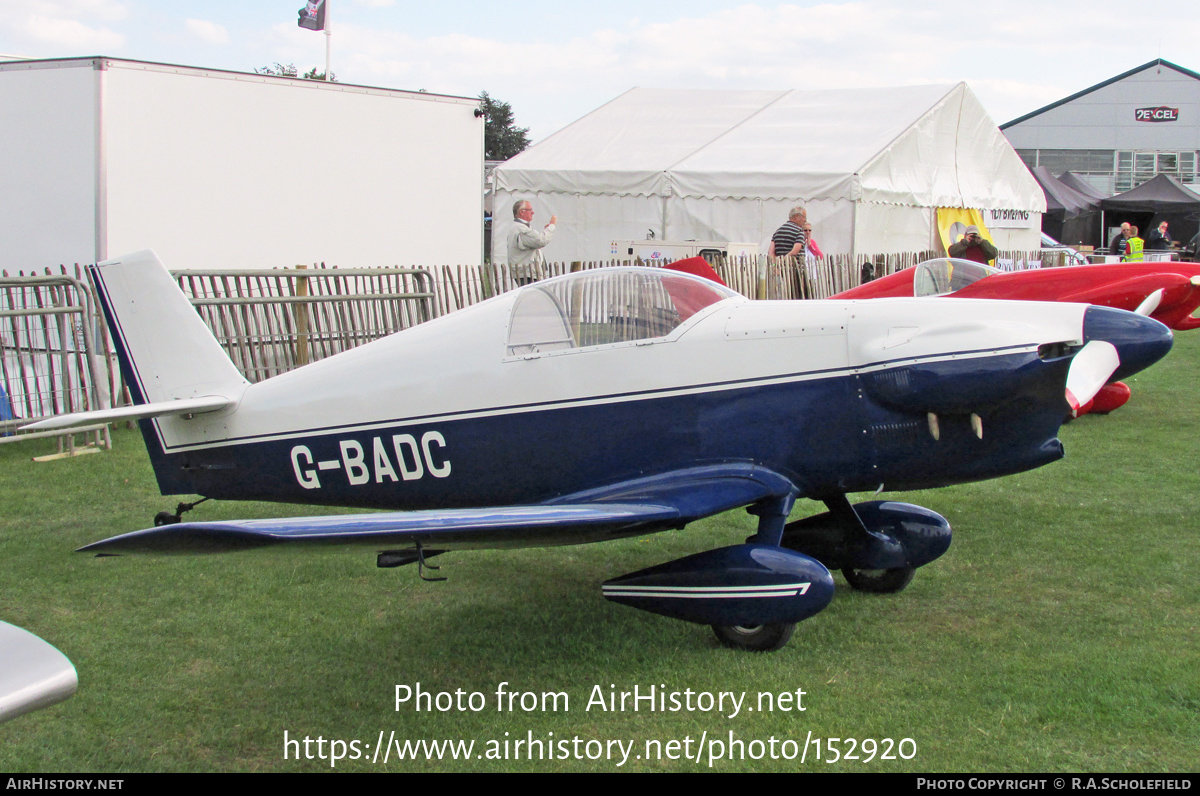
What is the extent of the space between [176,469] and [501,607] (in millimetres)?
1760

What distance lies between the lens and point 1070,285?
952 centimetres

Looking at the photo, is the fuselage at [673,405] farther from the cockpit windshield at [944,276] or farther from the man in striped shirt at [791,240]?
the man in striped shirt at [791,240]

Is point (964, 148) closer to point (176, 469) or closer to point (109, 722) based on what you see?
point (176, 469)

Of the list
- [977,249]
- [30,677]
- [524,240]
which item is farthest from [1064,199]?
[30,677]

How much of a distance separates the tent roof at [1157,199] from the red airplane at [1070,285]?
2598 cm

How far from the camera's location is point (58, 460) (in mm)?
8047

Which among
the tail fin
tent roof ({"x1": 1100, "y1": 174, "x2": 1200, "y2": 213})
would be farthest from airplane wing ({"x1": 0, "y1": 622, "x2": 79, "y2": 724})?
tent roof ({"x1": 1100, "y1": 174, "x2": 1200, "y2": 213})

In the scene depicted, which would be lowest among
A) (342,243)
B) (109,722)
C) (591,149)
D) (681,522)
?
(109,722)

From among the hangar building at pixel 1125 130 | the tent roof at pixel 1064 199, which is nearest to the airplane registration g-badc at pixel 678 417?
the tent roof at pixel 1064 199

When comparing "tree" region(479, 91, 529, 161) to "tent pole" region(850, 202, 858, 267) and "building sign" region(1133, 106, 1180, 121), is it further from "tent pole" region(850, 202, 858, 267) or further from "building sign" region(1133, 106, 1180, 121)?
"tent pole" region(850, 202, 858, 267)

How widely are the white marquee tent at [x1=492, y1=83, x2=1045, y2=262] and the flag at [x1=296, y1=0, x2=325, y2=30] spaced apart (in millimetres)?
4124

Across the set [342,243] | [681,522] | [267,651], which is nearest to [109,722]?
[267,651]

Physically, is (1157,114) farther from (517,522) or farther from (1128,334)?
(517,522)
